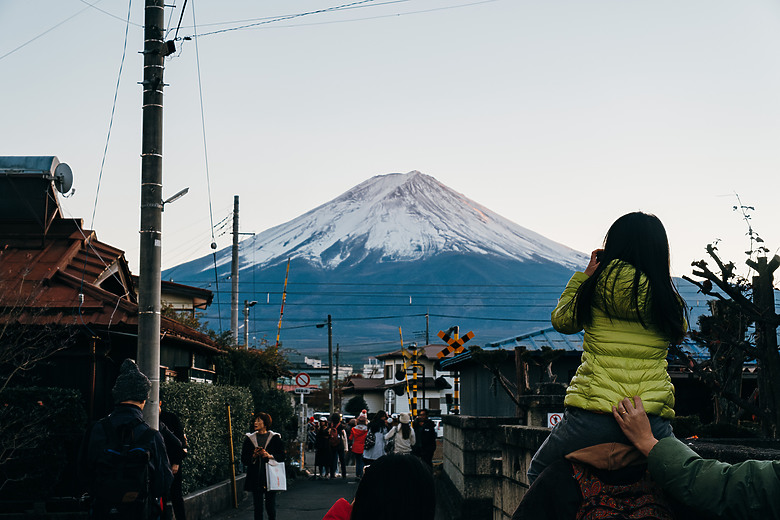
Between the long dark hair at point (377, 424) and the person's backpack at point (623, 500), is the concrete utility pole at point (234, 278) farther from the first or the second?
the person's backpack at point (623, 500)

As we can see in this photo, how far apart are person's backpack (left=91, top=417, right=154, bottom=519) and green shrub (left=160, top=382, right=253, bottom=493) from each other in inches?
293

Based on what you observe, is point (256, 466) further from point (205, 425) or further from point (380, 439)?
point (380, 439)

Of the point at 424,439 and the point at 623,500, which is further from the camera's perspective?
the point at 424,439

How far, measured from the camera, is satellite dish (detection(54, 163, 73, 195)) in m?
17.6

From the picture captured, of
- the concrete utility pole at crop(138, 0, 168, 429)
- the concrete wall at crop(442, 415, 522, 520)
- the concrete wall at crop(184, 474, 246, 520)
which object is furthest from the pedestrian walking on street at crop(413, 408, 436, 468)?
the concrete utility pole at crop(138, 0, 168, 429)

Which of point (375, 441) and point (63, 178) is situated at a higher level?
point (63, 178)

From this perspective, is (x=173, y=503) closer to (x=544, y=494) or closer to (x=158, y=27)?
(x=158, y=27)

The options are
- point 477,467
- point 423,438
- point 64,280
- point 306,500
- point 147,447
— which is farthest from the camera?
point 423,438

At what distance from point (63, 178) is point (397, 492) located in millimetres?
15958

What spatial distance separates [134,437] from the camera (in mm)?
6906

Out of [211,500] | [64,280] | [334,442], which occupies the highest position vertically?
[64,280]

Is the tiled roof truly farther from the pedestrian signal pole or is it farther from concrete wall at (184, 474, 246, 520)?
the pedestrian signal pole

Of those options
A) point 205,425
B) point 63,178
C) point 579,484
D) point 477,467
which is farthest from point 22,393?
point 579,484

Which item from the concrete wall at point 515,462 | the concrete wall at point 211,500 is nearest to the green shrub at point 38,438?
the concrete wall at point 211,500
